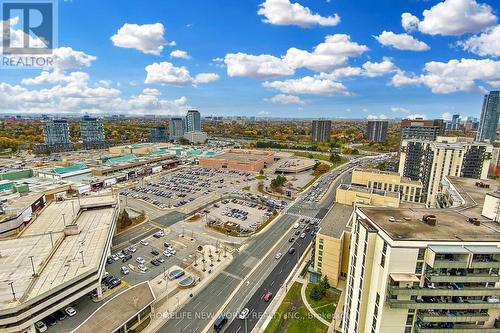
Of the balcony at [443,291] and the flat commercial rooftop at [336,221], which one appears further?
the flat commercial rooftop at [336,221]

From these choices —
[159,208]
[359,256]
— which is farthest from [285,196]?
[359,256]

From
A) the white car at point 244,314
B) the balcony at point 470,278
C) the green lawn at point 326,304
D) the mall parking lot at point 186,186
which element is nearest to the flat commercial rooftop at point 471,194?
the balcony at point 470,278

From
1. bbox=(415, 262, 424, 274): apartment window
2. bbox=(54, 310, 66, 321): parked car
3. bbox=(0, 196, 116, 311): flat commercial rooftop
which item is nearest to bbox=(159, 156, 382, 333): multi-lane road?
bbox=(54, 310, 66, 321): parked car

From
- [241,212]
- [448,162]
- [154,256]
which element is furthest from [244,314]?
[448,162]

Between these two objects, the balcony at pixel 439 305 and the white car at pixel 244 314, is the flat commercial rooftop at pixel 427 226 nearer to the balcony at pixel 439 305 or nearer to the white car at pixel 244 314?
the balcony at pixel 439 305

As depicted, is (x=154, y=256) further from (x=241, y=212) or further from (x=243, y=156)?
(x=243, y=156)

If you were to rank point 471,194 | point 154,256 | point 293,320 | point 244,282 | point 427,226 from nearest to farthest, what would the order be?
point 427,226
point 293,320
point 244,282
point 471,194
point 154,256
